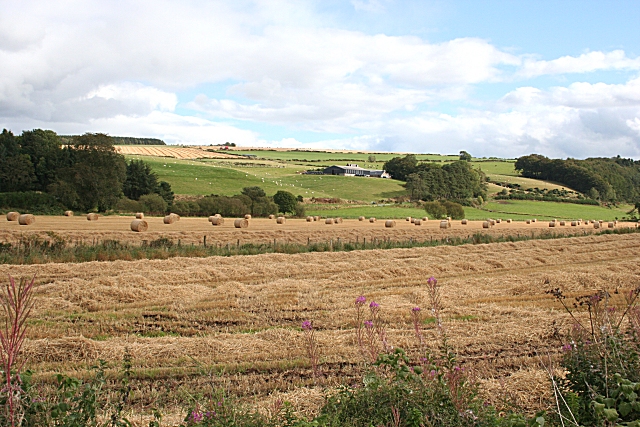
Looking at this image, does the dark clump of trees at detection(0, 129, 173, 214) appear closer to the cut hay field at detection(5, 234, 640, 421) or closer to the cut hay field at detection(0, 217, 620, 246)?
the cut hay field at detection(0, 217, 620, 246)

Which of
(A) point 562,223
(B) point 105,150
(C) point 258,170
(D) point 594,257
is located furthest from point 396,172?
(D) point 594,257

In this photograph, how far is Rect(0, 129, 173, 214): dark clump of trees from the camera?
51.0 meters

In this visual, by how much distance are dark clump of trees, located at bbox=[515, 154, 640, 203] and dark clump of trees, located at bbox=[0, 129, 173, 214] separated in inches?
3750

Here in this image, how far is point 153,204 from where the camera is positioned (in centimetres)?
5766

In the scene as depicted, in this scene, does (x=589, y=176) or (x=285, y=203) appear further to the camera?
(x=589, y=176)

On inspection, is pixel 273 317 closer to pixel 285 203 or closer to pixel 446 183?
pixel 285 203

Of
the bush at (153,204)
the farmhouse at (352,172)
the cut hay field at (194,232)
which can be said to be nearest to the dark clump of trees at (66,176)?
the bush at (153,204)

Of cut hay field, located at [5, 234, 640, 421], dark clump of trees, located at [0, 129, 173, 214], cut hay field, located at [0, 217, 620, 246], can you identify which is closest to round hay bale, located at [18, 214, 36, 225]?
cut hay field, located at [0, 217, 620, 246]

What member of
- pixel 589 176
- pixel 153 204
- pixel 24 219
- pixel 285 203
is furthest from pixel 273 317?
pixel 589 176

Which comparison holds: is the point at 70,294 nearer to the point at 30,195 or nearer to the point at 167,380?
the point at 167,380

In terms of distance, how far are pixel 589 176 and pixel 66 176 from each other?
107 meters

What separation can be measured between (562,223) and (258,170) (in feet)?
230

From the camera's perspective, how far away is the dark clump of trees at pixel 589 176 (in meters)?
112

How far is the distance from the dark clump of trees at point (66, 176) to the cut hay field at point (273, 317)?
36459mm
